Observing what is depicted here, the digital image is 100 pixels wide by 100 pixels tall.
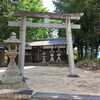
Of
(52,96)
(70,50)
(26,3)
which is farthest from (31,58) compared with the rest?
(52,96)

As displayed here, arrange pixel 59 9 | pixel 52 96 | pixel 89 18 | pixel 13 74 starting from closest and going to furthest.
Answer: pixel 52 96, pixel 13 74, pixel 89 18, pixel 59 9

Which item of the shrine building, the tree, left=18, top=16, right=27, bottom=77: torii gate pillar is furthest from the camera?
the shrine building

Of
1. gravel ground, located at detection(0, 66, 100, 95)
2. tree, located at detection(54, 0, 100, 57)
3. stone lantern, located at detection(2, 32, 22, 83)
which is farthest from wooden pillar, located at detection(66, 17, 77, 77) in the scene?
tree, located at detection(54, 0, 100, 57)

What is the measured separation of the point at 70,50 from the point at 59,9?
13123 mm

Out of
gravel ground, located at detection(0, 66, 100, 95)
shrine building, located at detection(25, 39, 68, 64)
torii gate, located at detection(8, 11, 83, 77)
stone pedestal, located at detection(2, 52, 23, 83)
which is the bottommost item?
shrine building, located at detection(25, 39, 68, 64)

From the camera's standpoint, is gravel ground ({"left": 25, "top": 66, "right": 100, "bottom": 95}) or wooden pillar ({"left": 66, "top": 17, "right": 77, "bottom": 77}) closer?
gravel ground ({"left": 25, "top": 66, "right": 100, "bottom": 95})

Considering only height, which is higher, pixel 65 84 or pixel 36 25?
pixel 36 25

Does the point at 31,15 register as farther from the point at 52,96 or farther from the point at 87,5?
the point at 87,5

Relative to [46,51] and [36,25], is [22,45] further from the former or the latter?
[46,51]

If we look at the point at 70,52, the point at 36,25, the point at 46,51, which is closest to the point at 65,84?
the point at 70,52

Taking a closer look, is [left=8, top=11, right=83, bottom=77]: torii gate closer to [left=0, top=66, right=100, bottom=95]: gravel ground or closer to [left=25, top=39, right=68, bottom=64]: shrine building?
[left=0, top=66, right=100, bottom=95]: gravel ground

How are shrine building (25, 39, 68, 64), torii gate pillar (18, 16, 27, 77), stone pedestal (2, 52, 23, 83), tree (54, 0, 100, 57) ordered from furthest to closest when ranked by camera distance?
shrine building (25, 39, 68, 64)
tree (54, 0, 100, 57)
torii gate pillar (18, 16, 27, 77)
stone pedestal (2, 52, 23, 83)

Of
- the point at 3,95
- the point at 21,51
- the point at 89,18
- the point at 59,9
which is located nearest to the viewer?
the point at 3,95

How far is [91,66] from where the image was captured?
57.8 ft
